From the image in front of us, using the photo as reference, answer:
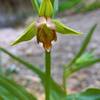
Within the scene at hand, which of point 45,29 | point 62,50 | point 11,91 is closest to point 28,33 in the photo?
point 45,29

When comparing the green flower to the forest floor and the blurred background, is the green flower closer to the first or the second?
the blurred background

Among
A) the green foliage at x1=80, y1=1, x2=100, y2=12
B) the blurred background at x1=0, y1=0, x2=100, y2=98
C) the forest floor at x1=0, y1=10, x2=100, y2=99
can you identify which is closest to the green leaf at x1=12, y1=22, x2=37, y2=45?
the blurred background at x1=0, y1=0, x2=100, y2=98

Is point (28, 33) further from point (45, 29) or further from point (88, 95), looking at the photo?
point (88, 95)

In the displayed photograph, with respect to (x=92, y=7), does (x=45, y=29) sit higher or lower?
higher

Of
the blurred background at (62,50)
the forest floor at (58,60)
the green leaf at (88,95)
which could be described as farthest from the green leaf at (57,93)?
the forest floor at (58,60)

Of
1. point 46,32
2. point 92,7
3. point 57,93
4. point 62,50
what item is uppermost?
point 46,32

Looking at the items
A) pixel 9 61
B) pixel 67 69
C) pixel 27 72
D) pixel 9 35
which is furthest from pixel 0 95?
pixel 9 35

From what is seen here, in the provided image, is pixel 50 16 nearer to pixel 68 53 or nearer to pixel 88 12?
pixel 68 53
